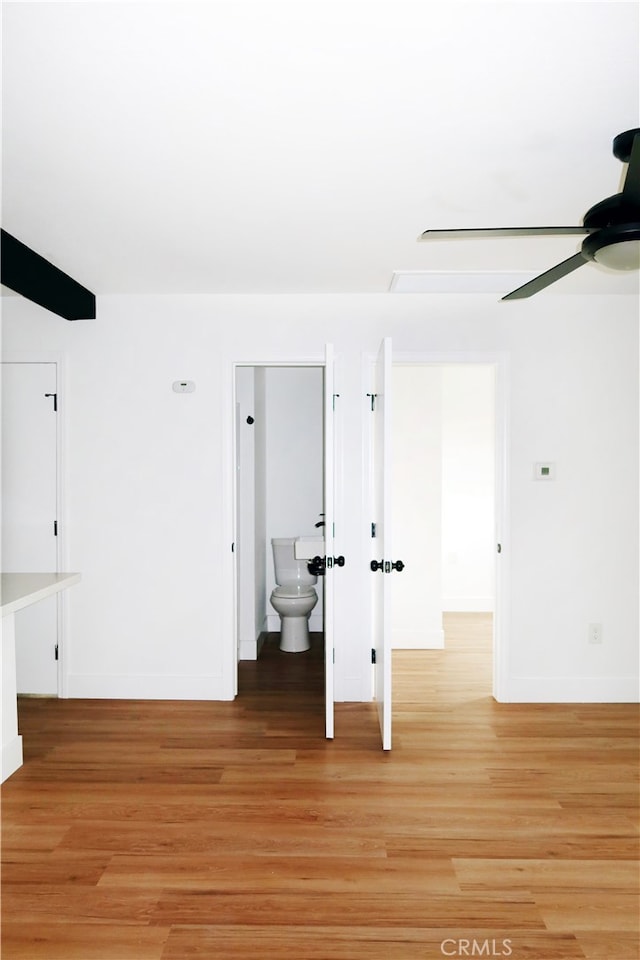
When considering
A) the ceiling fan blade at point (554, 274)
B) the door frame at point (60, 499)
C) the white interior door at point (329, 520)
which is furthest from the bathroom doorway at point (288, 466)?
the ceiling fan blade at point (554, 274)

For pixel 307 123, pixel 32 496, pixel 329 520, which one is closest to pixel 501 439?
pixel 329 520

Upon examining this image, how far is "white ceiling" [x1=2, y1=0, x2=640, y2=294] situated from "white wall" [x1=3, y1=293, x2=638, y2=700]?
0.72 meters

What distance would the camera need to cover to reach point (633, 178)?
5.16ft

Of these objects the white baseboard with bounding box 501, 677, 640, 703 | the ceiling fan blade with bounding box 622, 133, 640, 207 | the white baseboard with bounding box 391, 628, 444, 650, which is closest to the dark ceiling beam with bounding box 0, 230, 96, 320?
the ceiling fan blade with bounding box 622, 133, 640, 207

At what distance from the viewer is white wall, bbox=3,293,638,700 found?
3.95 meters

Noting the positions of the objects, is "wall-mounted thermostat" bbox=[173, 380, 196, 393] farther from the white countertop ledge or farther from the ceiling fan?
the ceiling fan

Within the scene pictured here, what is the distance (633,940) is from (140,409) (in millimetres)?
3464

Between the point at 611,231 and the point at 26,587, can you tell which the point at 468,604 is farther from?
the point at 611,231

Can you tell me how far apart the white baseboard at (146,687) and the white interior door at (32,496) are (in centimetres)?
18

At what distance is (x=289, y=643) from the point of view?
514 cm

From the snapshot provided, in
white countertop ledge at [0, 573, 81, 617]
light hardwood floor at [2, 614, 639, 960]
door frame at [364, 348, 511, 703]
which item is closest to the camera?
light hardwood floor at [2, 614, 639, 960]

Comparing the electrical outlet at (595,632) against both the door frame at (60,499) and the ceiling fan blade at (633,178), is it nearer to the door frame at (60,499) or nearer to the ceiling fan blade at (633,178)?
the ceiling fan blade at (633,178)

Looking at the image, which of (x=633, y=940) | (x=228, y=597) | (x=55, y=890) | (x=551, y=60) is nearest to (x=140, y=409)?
(x=228, y=597)

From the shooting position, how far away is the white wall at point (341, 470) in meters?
3.95
